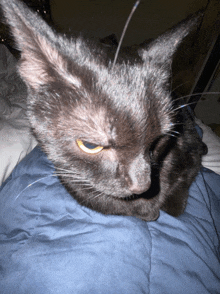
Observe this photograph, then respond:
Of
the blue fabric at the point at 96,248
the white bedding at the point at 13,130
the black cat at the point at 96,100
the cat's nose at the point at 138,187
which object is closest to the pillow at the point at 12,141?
the white bedding at the point at 13,130

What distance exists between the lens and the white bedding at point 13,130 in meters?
1.60

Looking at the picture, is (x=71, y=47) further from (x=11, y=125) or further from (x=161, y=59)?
(x=11, y=125)

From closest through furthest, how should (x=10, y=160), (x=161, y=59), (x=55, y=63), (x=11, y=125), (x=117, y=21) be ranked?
(x=55, y=63) < (x=161, y=59) < (x=10, y=160) < (x=11, y=125) < (x=117, y=21)

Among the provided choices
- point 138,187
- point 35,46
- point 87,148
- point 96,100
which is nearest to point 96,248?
point 138,187

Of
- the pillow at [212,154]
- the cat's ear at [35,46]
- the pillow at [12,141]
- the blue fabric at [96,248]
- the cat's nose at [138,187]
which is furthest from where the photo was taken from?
the pillow at [212,154]

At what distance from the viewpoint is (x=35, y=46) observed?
69 centimetres

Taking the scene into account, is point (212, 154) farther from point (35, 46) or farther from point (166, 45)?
point (35, 46)

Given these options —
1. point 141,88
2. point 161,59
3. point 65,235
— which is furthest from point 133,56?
point 65,235

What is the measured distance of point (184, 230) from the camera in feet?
4.06

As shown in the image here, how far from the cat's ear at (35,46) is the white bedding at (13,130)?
0.61m

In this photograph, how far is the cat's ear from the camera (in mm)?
599

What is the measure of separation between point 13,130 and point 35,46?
1.30m

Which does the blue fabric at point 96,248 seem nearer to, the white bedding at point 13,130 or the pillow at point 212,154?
the white bedding at point 13,130

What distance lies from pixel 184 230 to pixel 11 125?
6.61ft
